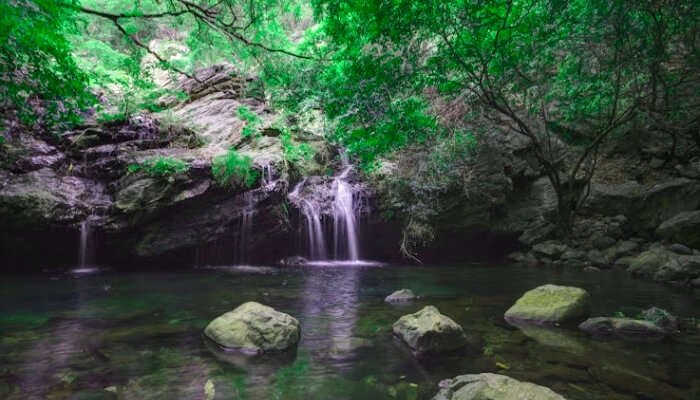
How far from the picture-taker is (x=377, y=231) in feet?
47.5

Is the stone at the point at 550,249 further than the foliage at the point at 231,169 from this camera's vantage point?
Yes

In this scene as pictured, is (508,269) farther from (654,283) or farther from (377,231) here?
(377,231)

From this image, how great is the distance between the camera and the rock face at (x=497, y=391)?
2.46 meters

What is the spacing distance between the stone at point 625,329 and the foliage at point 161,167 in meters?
10.0

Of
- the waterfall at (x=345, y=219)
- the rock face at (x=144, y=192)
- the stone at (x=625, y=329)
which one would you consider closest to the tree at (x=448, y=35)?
the rock face at (x=144, y=192)

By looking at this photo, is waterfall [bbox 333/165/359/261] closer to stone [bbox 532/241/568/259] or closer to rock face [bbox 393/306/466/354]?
stone [bbox 532/241/568/259]

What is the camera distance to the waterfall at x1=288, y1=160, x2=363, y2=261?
1322 cm

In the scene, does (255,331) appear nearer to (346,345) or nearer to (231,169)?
(346,345)

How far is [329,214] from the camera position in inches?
528

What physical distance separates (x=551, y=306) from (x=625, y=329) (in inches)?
33.5

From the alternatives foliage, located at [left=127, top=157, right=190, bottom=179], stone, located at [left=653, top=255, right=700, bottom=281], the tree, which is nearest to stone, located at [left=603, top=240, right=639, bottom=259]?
stone, located at [left=653, top=255, right=700, bottom=281]

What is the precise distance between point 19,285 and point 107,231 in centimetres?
237

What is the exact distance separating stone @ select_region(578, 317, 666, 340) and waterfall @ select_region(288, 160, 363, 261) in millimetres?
9435

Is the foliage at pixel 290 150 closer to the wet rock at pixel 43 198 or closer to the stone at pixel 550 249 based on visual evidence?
the wet rock at pixel 43 198
